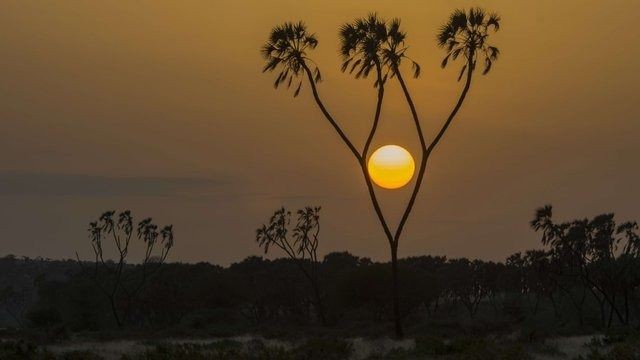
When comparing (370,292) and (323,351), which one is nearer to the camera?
(323,351)

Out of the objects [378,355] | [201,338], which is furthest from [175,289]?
[378,355]

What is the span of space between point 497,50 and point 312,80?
1075 centimetres

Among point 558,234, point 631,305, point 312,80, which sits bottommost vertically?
point 631,305

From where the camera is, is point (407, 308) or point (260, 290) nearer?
point (407, 308)

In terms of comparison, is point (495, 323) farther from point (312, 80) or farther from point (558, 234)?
point (312, 80)

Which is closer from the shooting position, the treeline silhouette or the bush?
the bush

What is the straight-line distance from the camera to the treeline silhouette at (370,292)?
225ft

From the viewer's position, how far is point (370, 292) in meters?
78.5

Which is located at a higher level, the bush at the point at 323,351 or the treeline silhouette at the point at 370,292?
the treeline silhouette at the point at 370,292

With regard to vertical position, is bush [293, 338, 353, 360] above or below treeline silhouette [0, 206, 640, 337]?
below

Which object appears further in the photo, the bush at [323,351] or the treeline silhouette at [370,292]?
the treeline silhouette at [370,292]

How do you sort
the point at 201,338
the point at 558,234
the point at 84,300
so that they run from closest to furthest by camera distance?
1. the point at 201,338
2. the point at 558,234
3. the point at 84,300

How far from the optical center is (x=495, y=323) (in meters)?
59.4

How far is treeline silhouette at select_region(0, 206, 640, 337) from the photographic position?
68.6m
